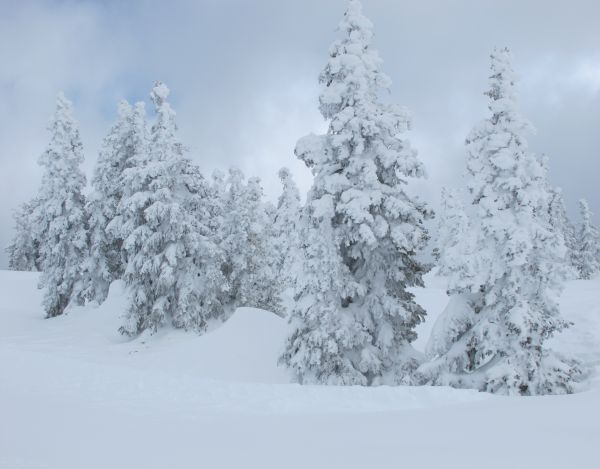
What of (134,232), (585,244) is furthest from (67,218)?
(585,244)

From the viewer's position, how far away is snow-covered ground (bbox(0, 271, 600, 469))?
654 centimetres

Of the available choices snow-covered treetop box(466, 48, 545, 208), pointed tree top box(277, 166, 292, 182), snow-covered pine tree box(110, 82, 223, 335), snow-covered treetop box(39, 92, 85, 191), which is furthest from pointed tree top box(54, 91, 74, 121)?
snow-covered treetop box(466, 48, 545, 208)

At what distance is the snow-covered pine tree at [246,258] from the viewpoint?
35750 mm

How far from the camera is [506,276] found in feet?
45.9

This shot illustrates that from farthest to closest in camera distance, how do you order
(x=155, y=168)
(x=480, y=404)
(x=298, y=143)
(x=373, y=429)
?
(x=155, y=168) → (x=298, y=143) → (x=480, y=404) → (x=373, y=429)

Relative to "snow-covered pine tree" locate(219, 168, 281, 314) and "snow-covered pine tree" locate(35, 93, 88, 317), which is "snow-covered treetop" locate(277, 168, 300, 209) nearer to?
"snow-covered pine tree" locate(219, 168, 281, 314)

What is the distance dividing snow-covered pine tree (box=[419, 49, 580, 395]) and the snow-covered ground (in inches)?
101

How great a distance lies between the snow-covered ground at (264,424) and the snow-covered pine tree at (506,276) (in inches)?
101

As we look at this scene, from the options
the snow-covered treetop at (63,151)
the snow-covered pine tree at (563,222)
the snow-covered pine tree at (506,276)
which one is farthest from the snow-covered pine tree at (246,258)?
the snow-covered pine tree at (563,222)

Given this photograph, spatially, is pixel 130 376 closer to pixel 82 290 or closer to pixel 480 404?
pixel 480 404

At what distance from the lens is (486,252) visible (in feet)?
45.8

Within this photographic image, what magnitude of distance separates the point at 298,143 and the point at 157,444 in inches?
461

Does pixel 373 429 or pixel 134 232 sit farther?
pixel 134 232

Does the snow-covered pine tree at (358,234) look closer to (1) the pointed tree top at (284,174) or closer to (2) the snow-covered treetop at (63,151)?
(2) the snow-covered treetop at (63,151)
